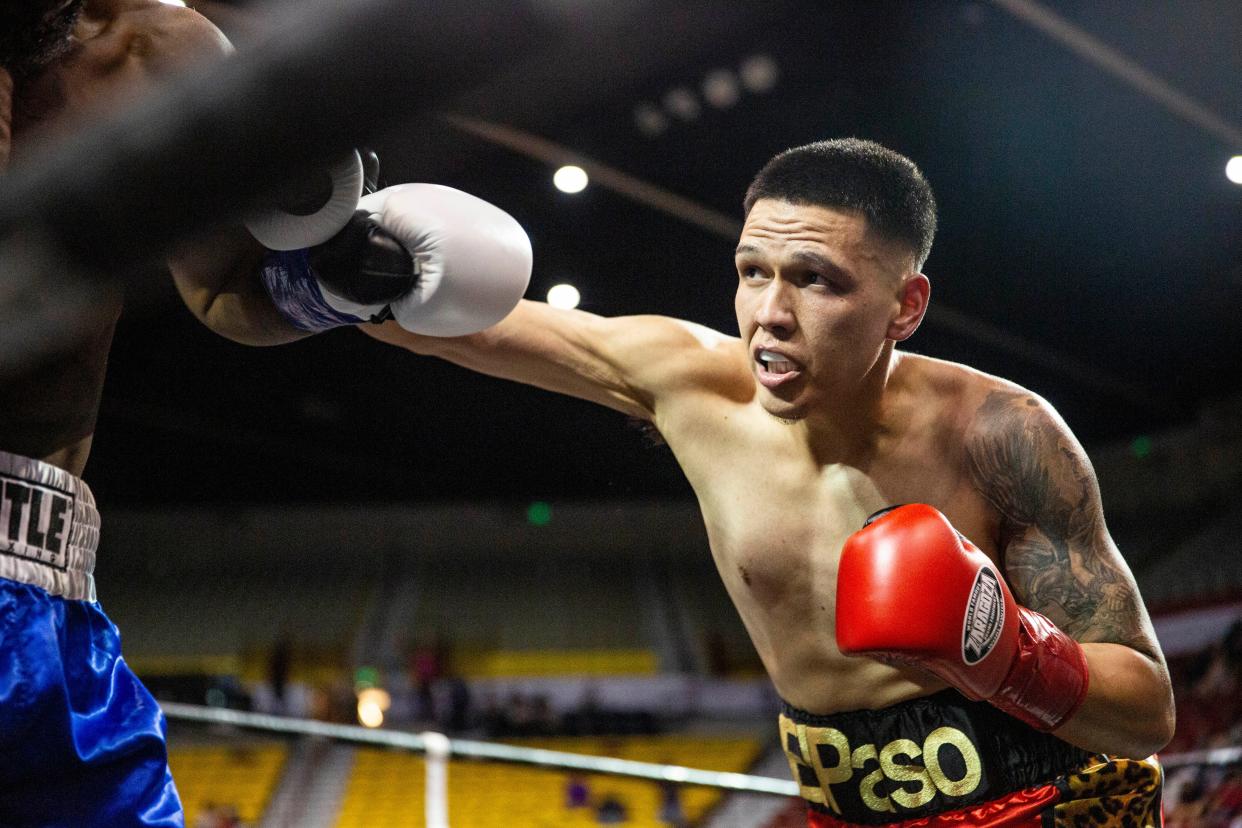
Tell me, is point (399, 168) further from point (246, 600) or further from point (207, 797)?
point (246, 600)

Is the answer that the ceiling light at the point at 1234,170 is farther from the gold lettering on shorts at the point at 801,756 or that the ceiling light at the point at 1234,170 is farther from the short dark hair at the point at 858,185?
the gold lettering on shorts at the point at 801,756

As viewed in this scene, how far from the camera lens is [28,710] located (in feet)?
3.77

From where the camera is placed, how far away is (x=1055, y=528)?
1.77 meters

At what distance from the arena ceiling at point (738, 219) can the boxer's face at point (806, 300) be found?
146 cm

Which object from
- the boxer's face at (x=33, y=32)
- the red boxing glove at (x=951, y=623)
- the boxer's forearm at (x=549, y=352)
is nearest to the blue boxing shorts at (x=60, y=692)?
the boxer's face at (x=33, y=32)

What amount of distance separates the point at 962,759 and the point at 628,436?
805 centimetres

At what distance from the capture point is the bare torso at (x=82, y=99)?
1181mm

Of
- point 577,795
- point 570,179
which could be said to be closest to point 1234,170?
point 570,179

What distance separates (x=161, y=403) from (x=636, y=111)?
530 cm

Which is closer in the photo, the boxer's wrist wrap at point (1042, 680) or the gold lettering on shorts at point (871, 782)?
the boxer's wrist wrap at point (1042, 680)

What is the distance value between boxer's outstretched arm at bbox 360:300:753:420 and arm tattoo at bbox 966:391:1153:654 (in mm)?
428

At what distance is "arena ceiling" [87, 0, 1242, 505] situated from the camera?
573 cm

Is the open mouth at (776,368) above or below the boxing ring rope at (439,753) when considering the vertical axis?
above

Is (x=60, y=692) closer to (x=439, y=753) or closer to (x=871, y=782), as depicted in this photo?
(x=871, y=782)
